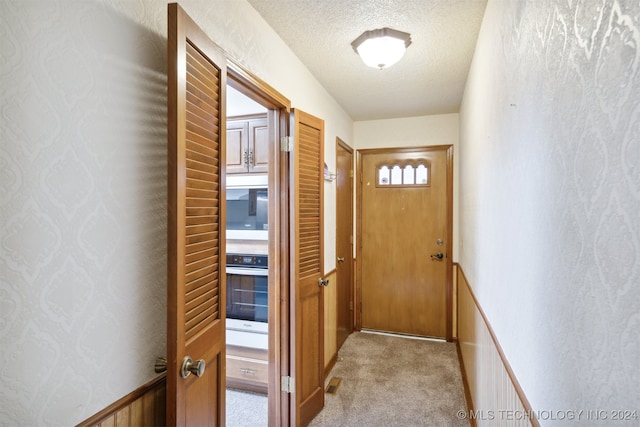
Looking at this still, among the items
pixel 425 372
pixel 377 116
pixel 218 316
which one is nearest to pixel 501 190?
pixel 218 316

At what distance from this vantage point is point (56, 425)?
2.64 ft

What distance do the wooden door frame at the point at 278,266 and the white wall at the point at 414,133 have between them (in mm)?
1961

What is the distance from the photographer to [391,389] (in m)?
2.64

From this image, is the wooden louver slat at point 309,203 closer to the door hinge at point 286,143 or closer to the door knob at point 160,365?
the door hinge at point 286,143

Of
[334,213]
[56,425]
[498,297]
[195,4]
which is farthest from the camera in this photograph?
[334,213]

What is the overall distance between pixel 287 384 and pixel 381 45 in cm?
216

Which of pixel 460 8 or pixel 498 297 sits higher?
pixel 460 8

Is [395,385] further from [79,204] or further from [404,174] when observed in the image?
[79,204]

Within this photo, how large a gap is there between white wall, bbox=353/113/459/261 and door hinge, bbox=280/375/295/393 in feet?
7.48

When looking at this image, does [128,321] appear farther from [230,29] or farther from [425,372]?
[425,372]

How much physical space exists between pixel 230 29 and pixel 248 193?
1228 millimetres

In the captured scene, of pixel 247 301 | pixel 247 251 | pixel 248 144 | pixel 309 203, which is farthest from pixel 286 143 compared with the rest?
pixel 247 301

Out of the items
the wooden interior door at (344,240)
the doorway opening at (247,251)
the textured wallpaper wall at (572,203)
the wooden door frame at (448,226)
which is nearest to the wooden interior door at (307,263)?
the doorway opening at (247,251)

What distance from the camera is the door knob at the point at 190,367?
1017 mm
